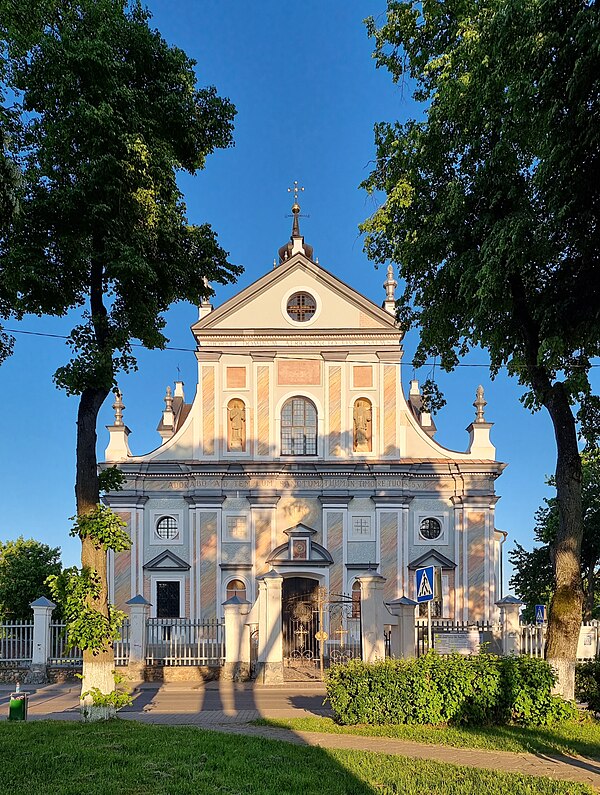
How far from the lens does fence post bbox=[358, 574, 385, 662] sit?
17594 mm

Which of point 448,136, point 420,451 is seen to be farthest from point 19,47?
point 420,451

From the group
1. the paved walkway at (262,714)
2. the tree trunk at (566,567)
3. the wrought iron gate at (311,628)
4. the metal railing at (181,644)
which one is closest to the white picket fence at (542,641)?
the wrought iron gate at (311,628)

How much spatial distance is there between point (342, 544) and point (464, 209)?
55.0ft

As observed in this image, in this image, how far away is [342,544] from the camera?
28891mm

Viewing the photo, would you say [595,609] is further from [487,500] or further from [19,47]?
[19,47]

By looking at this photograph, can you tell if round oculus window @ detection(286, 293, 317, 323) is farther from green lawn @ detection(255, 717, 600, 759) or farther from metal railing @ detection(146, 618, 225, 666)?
green lawn @ detection(255, 717, 600, 759)

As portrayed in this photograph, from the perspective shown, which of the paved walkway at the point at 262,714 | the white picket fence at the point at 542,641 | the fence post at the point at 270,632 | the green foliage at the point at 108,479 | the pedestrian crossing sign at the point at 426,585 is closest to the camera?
the paved walkway at the point at 262,714

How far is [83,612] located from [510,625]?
13.1 metres

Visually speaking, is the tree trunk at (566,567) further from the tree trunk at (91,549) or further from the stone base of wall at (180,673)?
the stone base of wall at (180,673)

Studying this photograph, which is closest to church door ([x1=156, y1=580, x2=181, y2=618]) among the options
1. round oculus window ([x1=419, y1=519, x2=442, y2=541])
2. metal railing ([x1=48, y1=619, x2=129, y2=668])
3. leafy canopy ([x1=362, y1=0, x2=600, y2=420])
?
metal railing ([x1=48, y1=619, x2=129, y2=668])

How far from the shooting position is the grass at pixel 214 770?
7984mm

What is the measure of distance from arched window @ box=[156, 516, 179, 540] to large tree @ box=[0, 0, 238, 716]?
16043mm

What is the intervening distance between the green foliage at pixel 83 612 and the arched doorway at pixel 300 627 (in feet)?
31.9

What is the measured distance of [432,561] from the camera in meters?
28.9
